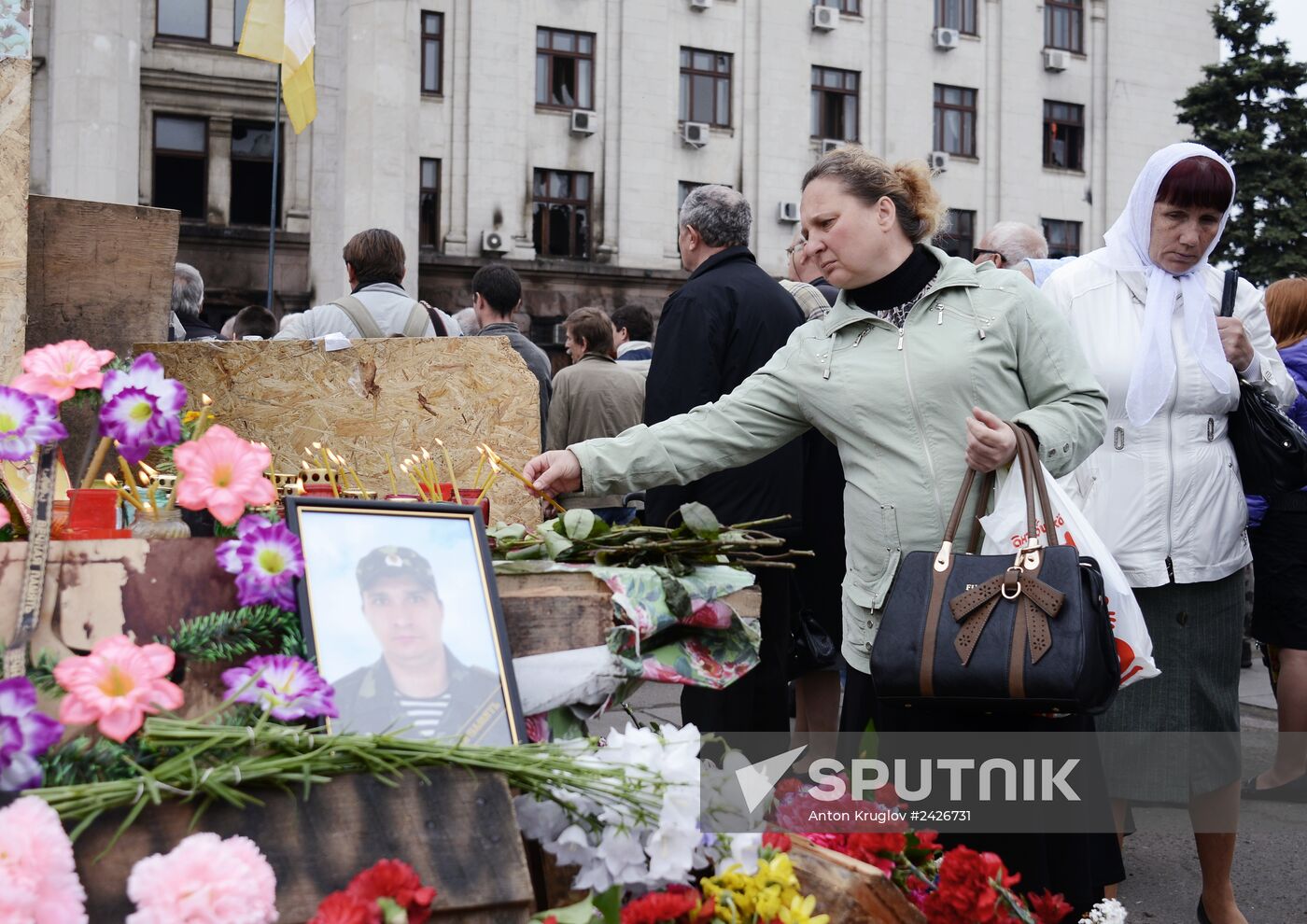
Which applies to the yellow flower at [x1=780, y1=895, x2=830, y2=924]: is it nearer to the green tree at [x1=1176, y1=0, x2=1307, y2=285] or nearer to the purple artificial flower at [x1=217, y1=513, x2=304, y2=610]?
the purple artificial flower at [x1=217, y1=513, x2=304, y2=610]

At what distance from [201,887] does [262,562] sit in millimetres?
492

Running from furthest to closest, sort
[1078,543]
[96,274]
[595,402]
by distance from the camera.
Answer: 1. [595,402]
2. [96,274]
3. [1078,543]

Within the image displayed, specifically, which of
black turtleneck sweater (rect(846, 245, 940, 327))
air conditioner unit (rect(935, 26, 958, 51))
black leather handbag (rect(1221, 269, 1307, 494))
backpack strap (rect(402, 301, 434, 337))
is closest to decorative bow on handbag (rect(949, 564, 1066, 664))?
black turtleneck sweater (rect(846, 245, 940, 327))

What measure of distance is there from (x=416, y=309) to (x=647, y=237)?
2545 centimetres

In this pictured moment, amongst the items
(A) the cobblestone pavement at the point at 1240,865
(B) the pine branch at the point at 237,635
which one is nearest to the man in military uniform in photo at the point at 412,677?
(B) the pine branch at the point at 237,635

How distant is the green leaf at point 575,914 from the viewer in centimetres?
190

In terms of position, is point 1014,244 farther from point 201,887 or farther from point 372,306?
point 201,887

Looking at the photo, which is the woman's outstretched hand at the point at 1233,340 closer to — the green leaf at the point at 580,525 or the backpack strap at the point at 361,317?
the green leaf at the point at 580,525

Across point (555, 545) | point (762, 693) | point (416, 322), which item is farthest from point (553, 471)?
point (416, 322)

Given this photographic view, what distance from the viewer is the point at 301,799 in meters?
1.75

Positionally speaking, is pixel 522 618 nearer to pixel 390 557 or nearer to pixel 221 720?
pixel 390 557

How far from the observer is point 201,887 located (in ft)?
5.23

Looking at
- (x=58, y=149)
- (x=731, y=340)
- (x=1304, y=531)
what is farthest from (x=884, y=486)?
(x=58, y=149)

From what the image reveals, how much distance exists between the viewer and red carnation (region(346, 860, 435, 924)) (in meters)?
1.66
